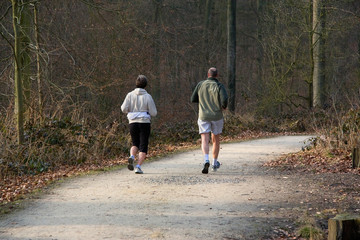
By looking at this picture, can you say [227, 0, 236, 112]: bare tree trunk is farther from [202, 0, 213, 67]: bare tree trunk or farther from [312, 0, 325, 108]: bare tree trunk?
[202, 0, 213, 67]: bare tree trunk

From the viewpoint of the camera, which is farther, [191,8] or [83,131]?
[191,8]

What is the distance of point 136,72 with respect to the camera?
69.1 feet

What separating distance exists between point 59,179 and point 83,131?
377 centimetres

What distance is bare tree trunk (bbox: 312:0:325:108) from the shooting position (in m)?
23.1

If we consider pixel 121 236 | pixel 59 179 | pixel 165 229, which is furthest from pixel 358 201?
pixel 59 179

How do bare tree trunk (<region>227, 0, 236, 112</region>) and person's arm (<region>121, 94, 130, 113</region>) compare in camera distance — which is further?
bare tree trunk (<region>227, 0, 236, 112</region>)

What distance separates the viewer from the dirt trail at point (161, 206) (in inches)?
232

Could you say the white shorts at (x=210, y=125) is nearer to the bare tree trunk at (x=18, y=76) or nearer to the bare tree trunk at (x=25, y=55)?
the bare tree trunk at (x=18, y=76)

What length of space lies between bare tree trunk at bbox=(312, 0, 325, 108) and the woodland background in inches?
7.4

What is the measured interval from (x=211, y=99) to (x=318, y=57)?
1470cm

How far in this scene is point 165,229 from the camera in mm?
5953

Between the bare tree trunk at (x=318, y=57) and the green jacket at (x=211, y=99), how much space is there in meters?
14.2

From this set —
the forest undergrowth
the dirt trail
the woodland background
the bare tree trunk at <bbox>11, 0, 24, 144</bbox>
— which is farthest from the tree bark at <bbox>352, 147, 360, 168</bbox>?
the bare tree trunk at <bbox>11, 0, 24, 144</bbox>

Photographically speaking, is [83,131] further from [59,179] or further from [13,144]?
[59,179]
